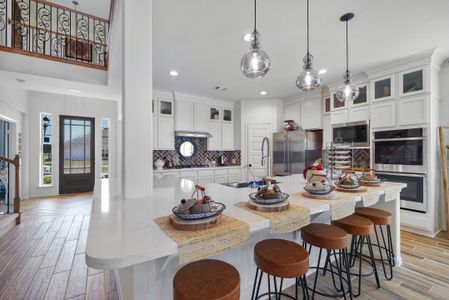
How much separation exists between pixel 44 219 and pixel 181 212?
14.2 ft

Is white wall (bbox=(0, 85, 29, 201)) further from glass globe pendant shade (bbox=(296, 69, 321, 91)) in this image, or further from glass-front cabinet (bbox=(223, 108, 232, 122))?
glass globe pendant shade (bbox=(296, 69, 321, 91))

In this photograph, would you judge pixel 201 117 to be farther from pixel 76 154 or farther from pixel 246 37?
pixel 76 154

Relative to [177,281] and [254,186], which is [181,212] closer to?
[177,281]

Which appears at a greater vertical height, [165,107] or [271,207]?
[165,107]

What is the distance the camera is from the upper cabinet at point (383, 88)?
133 inches

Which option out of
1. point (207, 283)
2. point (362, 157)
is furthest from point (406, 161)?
point (207, 283)

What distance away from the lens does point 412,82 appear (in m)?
3.21

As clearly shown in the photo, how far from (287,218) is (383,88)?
11.8 feet

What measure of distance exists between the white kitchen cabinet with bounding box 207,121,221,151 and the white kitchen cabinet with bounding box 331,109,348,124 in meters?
2.75

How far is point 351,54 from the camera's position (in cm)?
304

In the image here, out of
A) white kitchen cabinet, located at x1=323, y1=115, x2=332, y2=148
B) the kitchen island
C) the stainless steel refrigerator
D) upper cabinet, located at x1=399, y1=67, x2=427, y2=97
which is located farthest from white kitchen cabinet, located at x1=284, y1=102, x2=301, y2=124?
the kitchen island

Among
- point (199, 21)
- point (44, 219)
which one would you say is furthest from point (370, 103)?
point (44, 219)

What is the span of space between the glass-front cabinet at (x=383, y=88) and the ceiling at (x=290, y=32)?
0.32 m

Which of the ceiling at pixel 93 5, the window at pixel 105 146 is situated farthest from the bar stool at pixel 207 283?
the window at pixel 105 146
